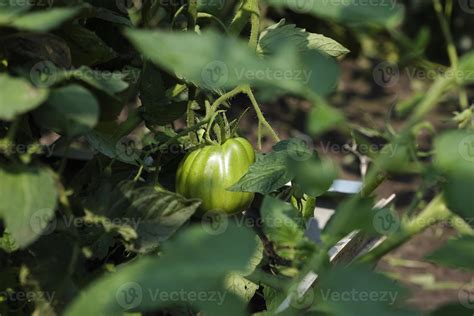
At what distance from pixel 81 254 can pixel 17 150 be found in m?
0.11

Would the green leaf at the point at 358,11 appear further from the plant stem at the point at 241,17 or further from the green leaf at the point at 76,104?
the plant stem at the point at 241,17

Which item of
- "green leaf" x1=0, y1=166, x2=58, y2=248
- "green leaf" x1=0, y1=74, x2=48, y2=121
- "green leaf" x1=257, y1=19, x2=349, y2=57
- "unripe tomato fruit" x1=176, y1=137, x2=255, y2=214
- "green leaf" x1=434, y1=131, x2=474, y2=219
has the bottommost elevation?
"unripe tomato fruit" x1=176, y1=137, x2=255, y2=214

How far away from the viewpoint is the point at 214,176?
869mm

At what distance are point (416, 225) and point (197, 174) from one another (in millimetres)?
400

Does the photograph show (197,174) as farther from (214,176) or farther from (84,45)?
(84,45)

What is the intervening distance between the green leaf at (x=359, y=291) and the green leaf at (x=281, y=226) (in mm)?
122

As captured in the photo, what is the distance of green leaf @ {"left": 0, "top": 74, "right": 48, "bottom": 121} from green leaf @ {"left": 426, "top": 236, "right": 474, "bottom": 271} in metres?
0.28

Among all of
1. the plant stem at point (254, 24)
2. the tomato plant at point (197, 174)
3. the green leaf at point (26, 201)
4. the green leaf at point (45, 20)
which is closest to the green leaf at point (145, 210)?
the tomato plant at point (197, 174)

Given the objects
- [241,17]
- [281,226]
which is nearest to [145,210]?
[281,226]

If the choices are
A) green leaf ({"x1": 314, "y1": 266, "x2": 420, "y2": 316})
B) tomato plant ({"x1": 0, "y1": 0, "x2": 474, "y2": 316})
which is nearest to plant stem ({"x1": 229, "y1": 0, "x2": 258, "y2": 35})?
tomato plant ({"x1": 0, "y1": 0, "x2": 474, "y2": 316})

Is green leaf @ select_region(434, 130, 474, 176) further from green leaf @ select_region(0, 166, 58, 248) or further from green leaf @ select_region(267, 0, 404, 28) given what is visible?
green leaf @ select_region(0, 166, 58, 248)

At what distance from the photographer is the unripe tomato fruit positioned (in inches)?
34.1

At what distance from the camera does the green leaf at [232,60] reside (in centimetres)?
40

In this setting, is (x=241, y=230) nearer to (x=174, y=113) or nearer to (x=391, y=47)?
(x=174, y=113)
